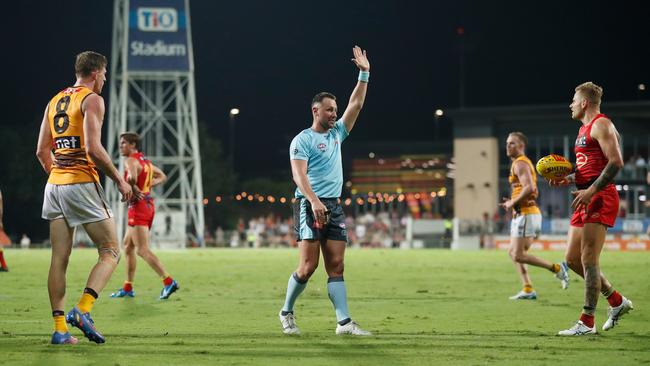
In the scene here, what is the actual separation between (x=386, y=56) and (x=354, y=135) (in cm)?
2823

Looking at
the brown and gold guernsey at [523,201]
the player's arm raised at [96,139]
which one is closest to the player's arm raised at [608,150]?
the player's arm raised at [96,139]

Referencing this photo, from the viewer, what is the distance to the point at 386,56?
102000 mm

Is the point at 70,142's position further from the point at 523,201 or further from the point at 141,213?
the point at 523,201

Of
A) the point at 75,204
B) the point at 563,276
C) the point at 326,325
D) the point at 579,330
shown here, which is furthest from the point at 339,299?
the point at 563,276

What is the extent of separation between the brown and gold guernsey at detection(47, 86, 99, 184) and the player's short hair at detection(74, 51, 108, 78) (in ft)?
0.55

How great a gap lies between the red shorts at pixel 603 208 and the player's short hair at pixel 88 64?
493cm

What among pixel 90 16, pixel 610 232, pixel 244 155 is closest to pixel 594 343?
pixel 610 232

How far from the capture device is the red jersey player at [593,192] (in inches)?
399

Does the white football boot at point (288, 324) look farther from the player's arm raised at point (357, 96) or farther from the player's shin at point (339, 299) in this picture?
the player's arm raised at point (357, 96)

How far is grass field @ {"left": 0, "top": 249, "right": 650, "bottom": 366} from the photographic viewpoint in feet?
28.1

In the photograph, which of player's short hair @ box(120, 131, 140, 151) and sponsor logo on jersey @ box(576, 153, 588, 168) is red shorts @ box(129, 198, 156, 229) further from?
sponsor logo on jersey @ box(576, 153, 588, 168)

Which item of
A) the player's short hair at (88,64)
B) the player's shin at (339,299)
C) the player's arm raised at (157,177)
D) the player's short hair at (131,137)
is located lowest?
the player's shin at (339,299)

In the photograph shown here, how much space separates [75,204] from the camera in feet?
30.9

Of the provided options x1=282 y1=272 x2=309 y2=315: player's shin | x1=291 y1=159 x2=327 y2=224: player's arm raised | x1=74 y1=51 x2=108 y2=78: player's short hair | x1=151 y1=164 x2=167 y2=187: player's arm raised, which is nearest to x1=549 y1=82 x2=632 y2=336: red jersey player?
x1=291 y1=159 x2=327 y2=224: player's arm raised
